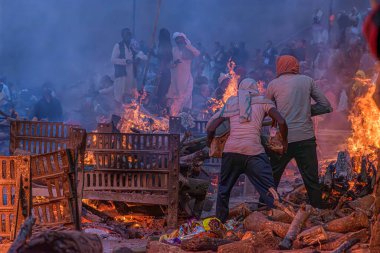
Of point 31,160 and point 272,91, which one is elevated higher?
point 272,91

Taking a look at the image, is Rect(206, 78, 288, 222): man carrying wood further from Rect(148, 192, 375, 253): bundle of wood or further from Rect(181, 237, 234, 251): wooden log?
Rect(181, 237, 234, 251): wooden log

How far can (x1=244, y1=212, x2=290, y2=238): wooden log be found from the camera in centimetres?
538

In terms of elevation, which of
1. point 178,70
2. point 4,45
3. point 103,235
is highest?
point 4,45

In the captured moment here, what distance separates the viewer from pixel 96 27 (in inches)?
1155

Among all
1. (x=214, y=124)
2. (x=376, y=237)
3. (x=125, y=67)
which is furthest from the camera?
(x=125, y=67)

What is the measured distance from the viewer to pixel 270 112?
629cm

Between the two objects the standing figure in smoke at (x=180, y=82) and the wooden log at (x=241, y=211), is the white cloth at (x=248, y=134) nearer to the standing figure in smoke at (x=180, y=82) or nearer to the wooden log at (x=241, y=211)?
the wooden log at (x=241, y=211)

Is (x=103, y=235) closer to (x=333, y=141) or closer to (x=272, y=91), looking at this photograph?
(x=272, y=91)

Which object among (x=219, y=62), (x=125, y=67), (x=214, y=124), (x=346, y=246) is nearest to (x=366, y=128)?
(x=214, y=124)

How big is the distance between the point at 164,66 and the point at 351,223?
16.2 meters

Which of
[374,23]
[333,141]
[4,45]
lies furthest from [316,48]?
[374,23]

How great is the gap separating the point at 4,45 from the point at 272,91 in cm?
2266

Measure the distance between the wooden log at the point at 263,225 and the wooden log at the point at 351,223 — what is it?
1.45 feet

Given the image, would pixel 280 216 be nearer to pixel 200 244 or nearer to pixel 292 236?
pixel 292 236
